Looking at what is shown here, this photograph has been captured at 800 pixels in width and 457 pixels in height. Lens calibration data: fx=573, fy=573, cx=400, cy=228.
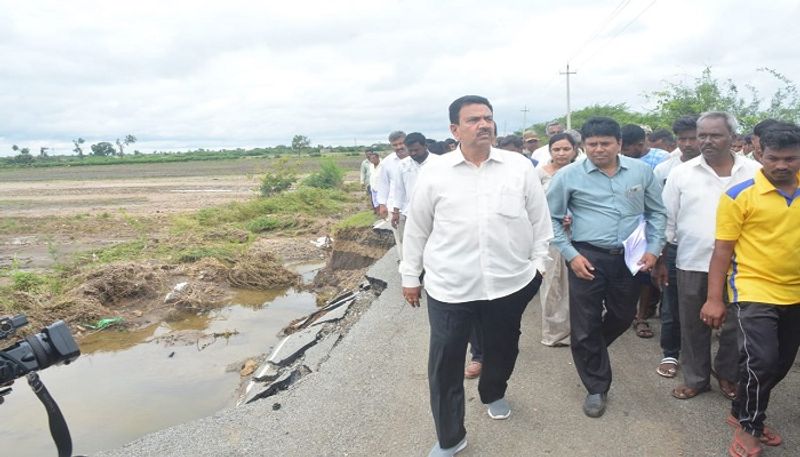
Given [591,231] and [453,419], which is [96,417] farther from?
[591,231]

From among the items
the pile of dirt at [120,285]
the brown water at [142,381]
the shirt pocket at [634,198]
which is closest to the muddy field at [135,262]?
the pile of dirt at [120,285]

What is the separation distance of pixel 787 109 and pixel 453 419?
12600 mm

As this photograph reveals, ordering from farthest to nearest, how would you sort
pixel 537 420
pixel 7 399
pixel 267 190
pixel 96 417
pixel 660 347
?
pixel 267 190
pixel 7 399
pixel 96 417
pixel 660 347
pixel 537 420

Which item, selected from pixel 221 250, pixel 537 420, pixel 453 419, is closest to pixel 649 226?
pixel 537 420

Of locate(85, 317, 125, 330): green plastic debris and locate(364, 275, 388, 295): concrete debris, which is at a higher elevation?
locate(364, 275, 388, 295): concrete debris

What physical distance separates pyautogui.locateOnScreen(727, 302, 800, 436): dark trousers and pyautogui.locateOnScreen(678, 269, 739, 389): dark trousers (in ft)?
2.02

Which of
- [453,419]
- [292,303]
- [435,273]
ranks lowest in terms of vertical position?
[292,303]

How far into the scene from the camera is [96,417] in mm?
6164

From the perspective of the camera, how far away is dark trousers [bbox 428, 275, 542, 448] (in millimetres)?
3059

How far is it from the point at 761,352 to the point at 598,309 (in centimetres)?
91

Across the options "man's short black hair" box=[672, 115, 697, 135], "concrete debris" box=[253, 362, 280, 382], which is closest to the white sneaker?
"man's short black hair" box=[672, 115, 697, 135]

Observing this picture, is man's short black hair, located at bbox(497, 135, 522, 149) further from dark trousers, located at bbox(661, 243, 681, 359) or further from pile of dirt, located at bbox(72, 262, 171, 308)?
pile of dirt, located at bbox(72, 262, 171, 308)

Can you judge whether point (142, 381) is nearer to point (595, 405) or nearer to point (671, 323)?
point (595, 405)

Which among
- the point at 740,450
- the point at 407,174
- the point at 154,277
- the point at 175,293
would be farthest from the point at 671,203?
the point at 154,277
